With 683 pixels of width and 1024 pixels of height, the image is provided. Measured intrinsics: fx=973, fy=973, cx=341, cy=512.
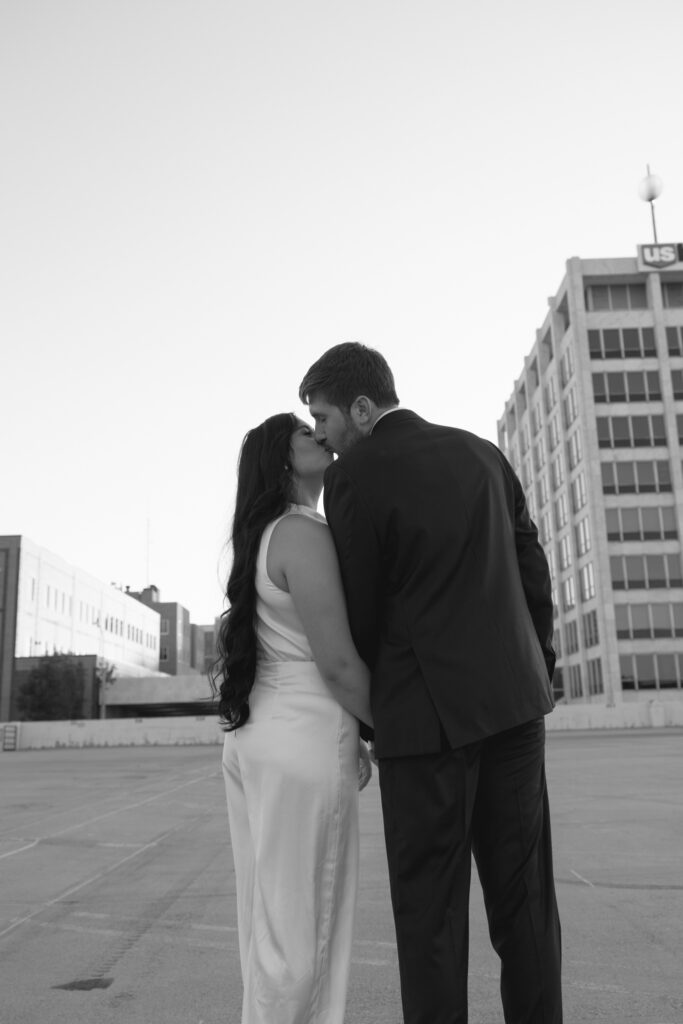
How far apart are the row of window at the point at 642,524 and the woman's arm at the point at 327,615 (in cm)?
5658

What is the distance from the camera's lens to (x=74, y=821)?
34.3 ft

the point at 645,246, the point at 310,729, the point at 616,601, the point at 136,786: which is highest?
the point at 645,246

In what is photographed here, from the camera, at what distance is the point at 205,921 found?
199 inches

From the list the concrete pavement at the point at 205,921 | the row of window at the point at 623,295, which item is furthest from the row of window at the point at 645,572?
the concrete pavement at the point at 205,921

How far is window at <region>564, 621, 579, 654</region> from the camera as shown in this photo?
61.1 metres

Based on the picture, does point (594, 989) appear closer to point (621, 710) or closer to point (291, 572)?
point (291, 572)

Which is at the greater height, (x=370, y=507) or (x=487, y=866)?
(x=370, y=507)

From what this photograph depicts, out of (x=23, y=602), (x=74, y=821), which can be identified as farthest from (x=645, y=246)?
(x=74, y=821)

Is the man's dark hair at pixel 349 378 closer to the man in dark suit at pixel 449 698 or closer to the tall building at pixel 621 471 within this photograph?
the man in dark suit at pixel 449 698

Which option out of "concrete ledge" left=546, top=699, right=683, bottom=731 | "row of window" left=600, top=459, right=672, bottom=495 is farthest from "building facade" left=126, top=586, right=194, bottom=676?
"concrete ledge" left=546, top=699, right=683, bottom=731

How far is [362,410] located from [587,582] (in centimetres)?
5849

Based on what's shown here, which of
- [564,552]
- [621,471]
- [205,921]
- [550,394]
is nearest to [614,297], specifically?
[550,394]

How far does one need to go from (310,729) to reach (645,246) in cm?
6217

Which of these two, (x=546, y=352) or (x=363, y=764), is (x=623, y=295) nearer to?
(x=546, y=352)
